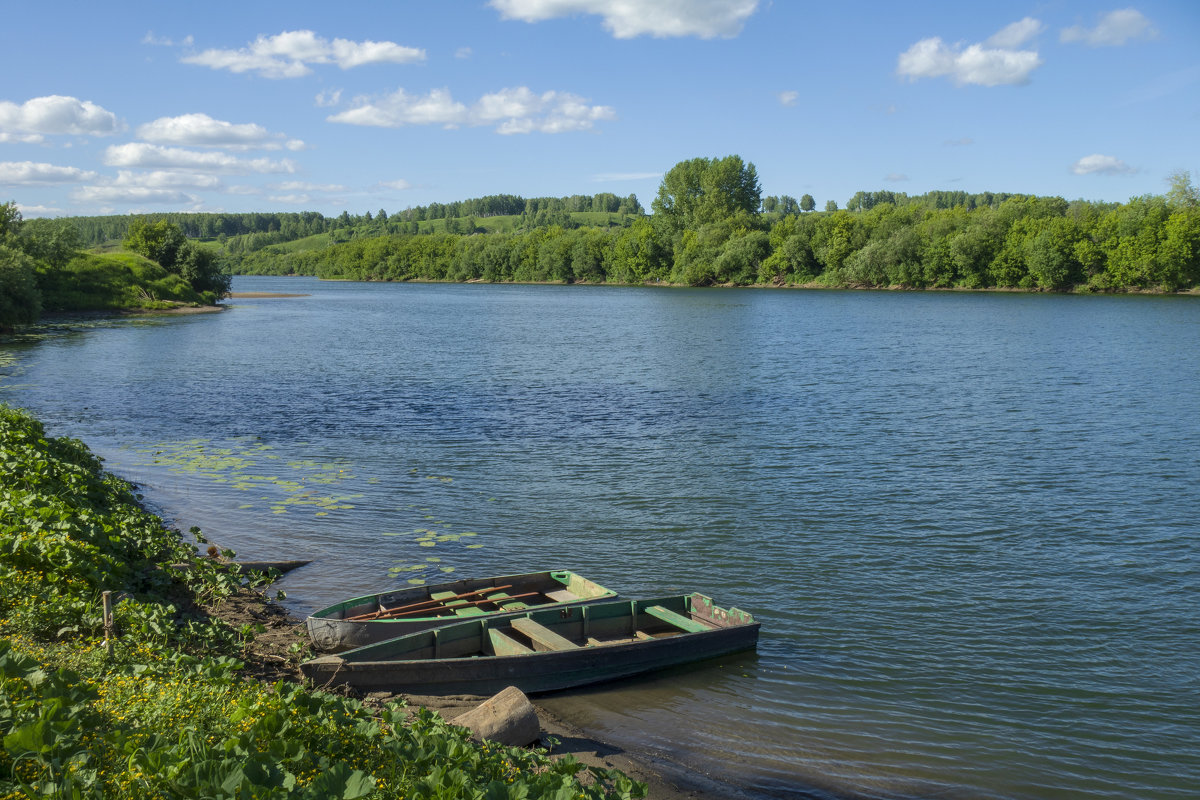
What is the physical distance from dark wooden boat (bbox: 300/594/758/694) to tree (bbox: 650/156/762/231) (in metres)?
157

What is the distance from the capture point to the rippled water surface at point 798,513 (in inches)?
482

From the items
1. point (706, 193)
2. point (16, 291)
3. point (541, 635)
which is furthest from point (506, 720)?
point (706, 193)

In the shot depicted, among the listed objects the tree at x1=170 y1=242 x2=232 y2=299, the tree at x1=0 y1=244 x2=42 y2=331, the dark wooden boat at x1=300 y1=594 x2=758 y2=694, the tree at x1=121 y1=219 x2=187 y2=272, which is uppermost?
the tree at x1=121 y1=219 x2=187 y2=272

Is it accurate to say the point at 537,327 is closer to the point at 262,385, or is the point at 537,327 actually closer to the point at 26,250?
the point at 262,385

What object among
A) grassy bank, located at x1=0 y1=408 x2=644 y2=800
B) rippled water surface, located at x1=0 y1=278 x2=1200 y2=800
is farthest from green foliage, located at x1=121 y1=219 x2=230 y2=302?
grassy bank, located at x1=0 y1=408 x2=644 y2=800

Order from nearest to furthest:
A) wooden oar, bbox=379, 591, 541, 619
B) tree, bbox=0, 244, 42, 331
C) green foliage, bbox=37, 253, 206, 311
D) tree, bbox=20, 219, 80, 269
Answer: wooden oar, bbox=379, 591, 541, 619 → tree, bbox=0, 244, 42, 331 → tree, bbox=20, 219, 80, 269 → green foliage, bbox=37, 253, 206, 311

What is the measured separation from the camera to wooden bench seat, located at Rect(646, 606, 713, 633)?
14.5m

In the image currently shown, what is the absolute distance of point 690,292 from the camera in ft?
475

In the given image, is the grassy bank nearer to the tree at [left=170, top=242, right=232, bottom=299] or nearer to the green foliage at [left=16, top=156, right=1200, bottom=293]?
the green foliage at [left=16, top=156, right=1200, bottom=293]

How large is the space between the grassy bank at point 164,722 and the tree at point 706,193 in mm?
160329

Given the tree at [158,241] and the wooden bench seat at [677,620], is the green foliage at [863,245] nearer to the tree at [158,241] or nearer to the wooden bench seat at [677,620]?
the tree at [158,241]

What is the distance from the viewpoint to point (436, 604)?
14758mm

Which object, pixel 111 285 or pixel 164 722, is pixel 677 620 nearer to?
pixel 164 722

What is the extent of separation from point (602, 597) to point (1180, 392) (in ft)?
127
